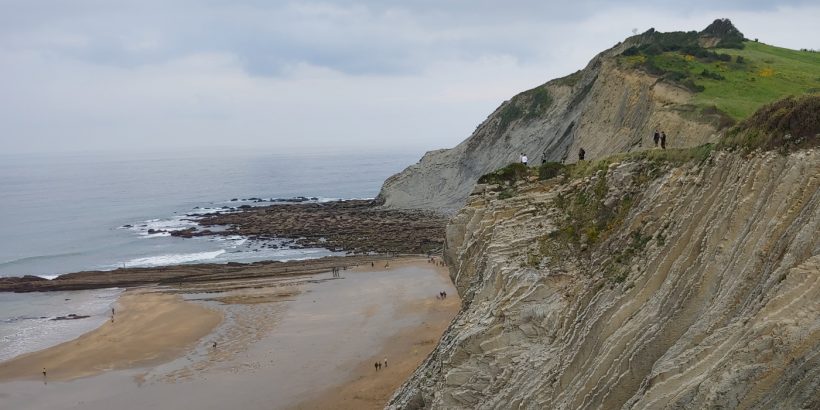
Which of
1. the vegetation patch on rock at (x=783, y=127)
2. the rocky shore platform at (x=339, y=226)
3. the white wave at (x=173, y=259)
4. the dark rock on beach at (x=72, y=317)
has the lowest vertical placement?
the dark rock on beach at (x=72, y=317)

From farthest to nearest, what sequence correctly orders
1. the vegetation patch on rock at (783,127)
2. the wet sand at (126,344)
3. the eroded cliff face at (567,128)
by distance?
the wet sand at (126,344), the eroded cliff face at (567,128), the vegetation patch on rock at (783,127)

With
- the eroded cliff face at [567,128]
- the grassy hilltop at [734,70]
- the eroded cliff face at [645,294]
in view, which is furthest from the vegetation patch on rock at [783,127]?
the grassy hilltop at [734,70]

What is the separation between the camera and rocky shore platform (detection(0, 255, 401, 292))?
50.8 meters

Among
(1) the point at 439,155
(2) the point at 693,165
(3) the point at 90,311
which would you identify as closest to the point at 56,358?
(3) the point at 90,311

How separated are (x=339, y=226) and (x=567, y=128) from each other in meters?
31.6

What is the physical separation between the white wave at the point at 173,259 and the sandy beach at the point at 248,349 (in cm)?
1061

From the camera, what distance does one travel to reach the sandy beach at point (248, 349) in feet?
93.1

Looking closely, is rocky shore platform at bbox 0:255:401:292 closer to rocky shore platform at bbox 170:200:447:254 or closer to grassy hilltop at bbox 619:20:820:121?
rocky shore platform at bbox 170:200:447:254

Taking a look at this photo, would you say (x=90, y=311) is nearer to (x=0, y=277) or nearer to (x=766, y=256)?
(x=0, y=277)

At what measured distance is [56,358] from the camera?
34.1m

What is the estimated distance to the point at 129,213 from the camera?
97.8m

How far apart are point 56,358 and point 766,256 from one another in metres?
35.8

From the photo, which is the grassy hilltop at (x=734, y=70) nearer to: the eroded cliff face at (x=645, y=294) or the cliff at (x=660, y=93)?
the cliff at (x=660, y=93)

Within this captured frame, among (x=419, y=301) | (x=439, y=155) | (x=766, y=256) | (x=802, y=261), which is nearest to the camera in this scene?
(x=802, y=261)
